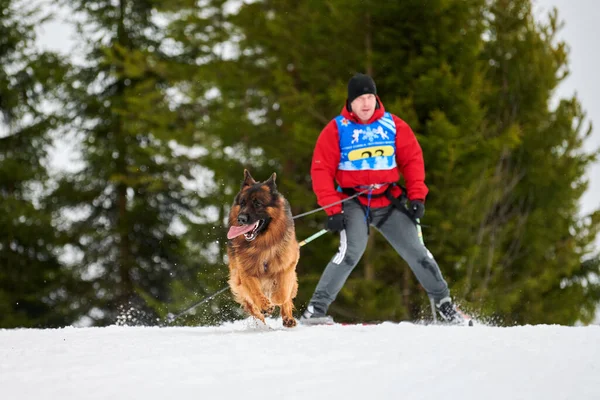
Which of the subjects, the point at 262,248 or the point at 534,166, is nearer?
the point at 262,248

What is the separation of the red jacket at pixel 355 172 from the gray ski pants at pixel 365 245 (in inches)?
4.9

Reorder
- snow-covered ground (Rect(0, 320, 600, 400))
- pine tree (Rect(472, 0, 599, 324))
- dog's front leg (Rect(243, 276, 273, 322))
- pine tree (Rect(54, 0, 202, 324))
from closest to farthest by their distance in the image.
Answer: snow-covered ground (Rect(0, 320, 600, 400)) → dog's front leg (Rect(243, 276, 273, 322)) → pine tree (Rect(472, 0, 599, 324)) → pine tree (Rect(54, 0, 202, 324))

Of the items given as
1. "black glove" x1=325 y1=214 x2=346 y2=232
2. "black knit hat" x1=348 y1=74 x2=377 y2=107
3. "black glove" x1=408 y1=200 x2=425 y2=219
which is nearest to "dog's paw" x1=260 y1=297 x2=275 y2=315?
"black glove" x1=325 y1=214 x2=346 y2=232

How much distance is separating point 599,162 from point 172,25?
10.8 metres

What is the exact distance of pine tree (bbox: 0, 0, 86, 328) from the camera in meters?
18.4

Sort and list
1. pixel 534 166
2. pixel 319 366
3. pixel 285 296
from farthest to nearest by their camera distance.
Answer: pixel 534 166 → pixel 285 296 → pixel 319 366

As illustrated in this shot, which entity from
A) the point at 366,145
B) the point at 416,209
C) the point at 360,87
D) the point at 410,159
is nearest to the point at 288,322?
the point at 416,209

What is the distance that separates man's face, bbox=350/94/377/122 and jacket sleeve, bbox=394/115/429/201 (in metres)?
0.27

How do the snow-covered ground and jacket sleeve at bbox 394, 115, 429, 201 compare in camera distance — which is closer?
the snow-covered ground

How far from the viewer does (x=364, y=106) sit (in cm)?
566

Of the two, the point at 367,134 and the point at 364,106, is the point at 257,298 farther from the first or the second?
the point at 364,106

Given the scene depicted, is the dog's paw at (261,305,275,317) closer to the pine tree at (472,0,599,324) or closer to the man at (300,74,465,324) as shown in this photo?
the man at (300,74,465,324)

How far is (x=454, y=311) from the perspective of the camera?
5.86 meters

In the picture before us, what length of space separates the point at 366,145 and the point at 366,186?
336 millimetres
